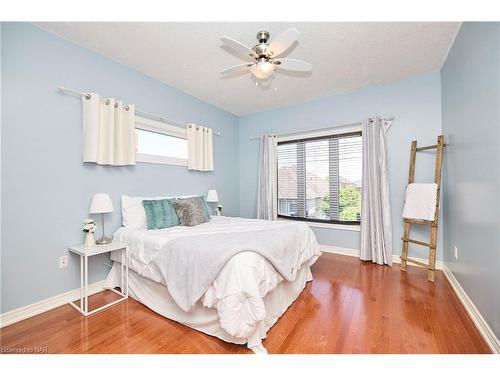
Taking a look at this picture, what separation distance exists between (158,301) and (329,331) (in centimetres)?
145

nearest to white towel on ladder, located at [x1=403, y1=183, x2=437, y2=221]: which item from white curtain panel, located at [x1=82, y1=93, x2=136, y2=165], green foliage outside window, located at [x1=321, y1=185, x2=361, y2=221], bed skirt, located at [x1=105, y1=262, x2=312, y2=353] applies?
green foliage outside window, located at [x1=321, y1=185, x2=361, y2=221]

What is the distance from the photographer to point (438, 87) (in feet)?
9.14

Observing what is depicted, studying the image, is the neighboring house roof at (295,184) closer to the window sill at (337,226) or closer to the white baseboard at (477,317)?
the window sill at (337,226)

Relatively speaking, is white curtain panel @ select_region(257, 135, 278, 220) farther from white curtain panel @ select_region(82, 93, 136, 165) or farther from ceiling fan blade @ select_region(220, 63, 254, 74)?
white curtain panel @ select_region(82, 93, 136, 165)

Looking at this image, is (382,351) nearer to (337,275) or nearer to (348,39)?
(337,275)

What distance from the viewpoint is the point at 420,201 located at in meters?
2.68

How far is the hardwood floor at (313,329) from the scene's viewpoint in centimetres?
147

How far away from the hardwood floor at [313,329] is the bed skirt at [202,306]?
5 centimetres

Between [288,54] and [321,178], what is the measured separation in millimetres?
2053

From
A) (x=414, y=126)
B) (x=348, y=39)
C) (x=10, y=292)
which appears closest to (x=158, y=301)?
(x=10, y=292)

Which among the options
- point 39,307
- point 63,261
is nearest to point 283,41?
point 63,261

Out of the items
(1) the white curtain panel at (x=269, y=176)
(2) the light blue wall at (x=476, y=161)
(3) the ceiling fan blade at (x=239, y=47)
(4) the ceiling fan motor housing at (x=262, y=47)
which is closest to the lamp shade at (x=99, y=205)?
(3) the ceiling fan blade at (x=239, y=47)

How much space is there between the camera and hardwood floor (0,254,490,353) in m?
1.47

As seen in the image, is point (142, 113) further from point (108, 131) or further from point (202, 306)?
point (202, 306)
